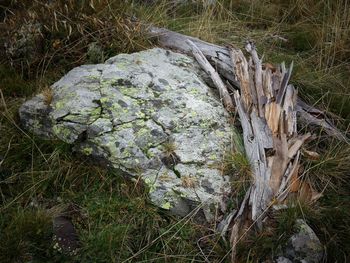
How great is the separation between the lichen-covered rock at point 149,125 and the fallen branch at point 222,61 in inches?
14.2

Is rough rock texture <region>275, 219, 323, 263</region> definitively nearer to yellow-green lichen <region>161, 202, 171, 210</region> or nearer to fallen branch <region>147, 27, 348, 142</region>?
yellow-green lichen <region>161, 202, 171, 210</region>

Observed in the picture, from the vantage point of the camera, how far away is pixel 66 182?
2840 millimetres

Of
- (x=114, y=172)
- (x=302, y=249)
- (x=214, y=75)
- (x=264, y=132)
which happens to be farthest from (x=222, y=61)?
(x=302, y=249)

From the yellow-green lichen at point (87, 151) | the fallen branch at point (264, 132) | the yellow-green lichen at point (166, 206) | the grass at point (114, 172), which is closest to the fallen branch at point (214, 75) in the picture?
the fallen branch at point (264, 132)

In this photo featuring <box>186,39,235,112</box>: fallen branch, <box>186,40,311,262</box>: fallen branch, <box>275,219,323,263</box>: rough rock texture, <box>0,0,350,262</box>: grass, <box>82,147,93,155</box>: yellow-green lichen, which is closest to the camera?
<box>275,219,323,263</box>: rough rock texture

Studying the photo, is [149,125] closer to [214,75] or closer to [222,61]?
[214,75]

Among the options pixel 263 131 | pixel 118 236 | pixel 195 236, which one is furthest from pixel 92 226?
pixel 263 131

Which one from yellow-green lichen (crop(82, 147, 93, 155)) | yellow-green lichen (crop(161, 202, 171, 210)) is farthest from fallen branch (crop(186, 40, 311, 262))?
yellow-green lichen (crop(82, 147, 93, 155))

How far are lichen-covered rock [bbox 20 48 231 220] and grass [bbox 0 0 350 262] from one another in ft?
0.31

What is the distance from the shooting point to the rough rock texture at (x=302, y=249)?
235 cm

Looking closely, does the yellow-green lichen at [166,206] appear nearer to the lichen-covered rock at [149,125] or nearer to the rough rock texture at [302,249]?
the lichen-covered rock at [149,125]

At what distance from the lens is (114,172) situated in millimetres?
2826

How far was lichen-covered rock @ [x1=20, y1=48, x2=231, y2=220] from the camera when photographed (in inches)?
108

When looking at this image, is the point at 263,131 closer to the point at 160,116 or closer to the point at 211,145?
the point at 211,145
